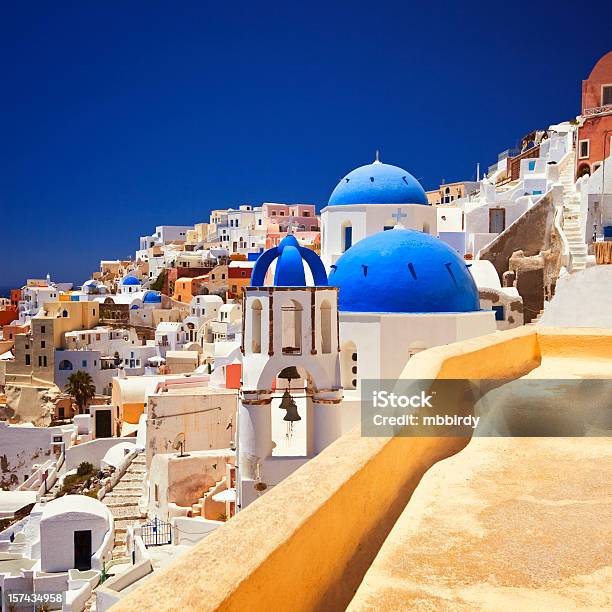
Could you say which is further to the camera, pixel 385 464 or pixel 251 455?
pixel 251 455

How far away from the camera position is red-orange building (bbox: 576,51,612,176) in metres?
24.2

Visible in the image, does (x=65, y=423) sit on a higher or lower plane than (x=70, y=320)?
lower

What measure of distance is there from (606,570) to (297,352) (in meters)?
9.42

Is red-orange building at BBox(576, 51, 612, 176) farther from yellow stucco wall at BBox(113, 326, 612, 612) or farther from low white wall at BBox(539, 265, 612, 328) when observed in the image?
yellow stucco wall at BBox(113, 326, 612, 612)

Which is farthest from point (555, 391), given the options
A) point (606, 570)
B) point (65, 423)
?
point (65, 423)

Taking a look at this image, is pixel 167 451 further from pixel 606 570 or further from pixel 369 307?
pixel 606 570

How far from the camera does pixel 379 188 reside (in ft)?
57.6

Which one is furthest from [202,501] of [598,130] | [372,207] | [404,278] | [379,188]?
[598,130]

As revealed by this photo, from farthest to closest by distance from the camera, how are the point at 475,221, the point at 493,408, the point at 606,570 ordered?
the point at 475,221 → the point at 493,408 → the point at 606,570

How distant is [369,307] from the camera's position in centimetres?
1310

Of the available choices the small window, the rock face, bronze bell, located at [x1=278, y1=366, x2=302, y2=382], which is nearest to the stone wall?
the small window

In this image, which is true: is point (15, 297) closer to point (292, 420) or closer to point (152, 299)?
point (152, 299)

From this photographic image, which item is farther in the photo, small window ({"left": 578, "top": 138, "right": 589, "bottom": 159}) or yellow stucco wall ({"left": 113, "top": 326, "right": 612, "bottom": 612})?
small window ({"left": 578, "top": 138, "right": 589, "bottom": 159})

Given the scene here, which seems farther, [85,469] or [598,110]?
[598,110]
